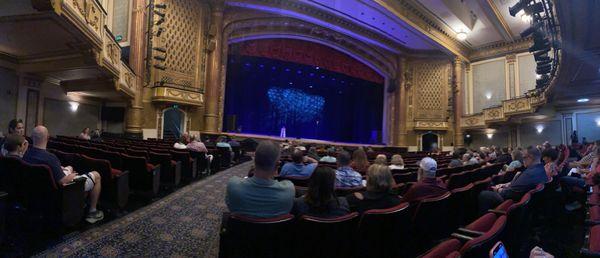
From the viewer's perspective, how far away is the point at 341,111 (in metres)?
20.7

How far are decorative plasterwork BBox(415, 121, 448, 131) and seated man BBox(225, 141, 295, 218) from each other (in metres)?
17.8

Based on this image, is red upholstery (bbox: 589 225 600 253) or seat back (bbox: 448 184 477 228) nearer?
red upholstery (bbox: 589 225 600 253)

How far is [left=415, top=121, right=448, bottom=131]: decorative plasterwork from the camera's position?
17770mm

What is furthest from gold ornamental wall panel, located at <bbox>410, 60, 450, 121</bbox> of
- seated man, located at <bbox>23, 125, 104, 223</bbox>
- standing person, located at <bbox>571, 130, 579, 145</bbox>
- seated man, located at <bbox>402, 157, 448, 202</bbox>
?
seated man, located at <bbox>23, 125, 104, 223</bbox>

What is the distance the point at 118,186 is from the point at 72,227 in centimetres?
60

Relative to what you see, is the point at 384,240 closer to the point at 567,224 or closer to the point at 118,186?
the point at 118,186

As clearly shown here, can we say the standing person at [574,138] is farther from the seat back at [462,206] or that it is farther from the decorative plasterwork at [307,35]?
the seat back at [462,206]

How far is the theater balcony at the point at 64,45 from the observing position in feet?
16.6

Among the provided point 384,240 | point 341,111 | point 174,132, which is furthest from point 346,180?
point 341,111

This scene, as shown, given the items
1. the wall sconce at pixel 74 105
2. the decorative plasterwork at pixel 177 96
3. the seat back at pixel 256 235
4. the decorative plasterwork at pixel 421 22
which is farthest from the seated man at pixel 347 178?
the wall sconce at pixel 74 105

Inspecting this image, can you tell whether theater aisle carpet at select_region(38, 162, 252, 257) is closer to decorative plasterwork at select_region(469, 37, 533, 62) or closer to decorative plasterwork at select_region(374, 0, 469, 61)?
decorative plasterwork at select_region(374, 0, 469, 61)

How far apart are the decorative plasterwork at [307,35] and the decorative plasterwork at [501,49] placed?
4.77 metres

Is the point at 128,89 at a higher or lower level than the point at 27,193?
higher

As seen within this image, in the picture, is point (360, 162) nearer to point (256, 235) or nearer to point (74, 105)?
point (256, 235)
